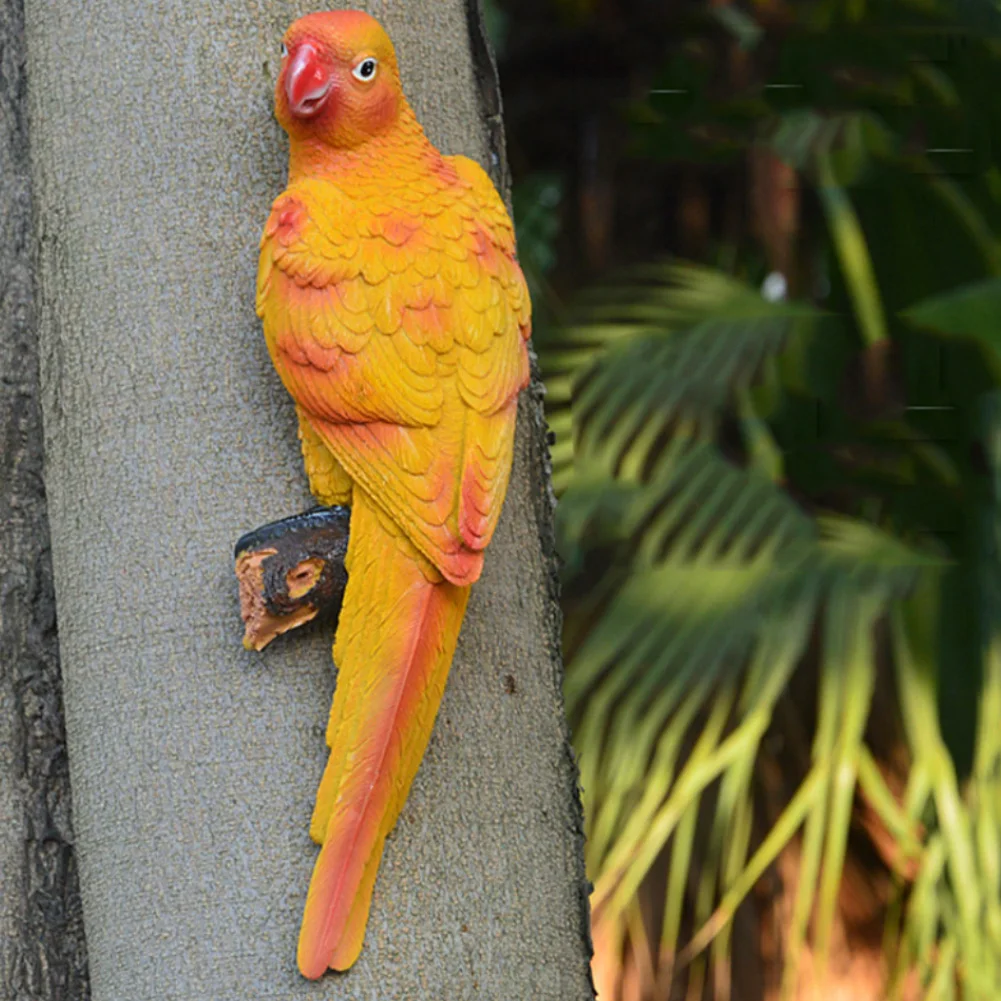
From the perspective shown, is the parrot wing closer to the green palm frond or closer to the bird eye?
the bird eye

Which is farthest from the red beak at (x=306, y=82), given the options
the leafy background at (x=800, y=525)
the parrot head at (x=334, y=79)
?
the leafy background at (x=800, y=525)

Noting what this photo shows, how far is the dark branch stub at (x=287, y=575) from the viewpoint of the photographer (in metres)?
0.87

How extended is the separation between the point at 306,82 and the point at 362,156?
68 mm

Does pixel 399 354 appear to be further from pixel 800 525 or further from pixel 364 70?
pixel 800 525

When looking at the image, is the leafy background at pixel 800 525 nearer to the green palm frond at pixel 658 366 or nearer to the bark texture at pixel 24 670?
the green palm frond at pixel 658 366

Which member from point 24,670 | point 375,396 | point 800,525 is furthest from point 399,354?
point 800,525

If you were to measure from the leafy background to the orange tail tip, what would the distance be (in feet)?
4.07

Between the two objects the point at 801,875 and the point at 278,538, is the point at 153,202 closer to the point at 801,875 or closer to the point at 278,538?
the point at 278,538

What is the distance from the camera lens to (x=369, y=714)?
85cm

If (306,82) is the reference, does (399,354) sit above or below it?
below

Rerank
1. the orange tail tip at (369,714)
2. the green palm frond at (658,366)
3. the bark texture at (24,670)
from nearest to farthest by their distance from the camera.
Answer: the orange tail tip at (369,714), the bark texture at (24,670), the green palm frond at (658,366)

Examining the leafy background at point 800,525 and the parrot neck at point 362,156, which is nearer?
the parrot neck at point 362,156

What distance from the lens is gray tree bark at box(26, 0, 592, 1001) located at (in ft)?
2.86

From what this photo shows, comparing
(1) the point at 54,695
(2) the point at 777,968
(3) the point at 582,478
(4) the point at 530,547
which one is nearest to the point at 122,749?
(1) the point at 54,695
